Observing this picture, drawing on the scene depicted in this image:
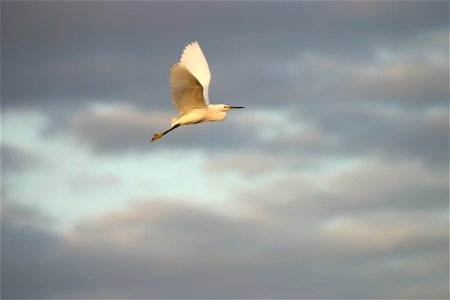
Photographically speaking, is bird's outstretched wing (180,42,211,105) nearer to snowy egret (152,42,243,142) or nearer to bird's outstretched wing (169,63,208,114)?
snowy egret (152,42,243,142)

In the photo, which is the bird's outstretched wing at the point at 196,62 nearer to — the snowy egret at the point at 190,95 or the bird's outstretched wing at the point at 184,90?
the snowy egret at the point at 190,95

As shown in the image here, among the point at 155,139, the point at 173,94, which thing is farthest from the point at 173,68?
the point at 155,139

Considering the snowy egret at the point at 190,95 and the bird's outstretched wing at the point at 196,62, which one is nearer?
the snowy egret at the point at 190,95

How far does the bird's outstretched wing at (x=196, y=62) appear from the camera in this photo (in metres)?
43.5

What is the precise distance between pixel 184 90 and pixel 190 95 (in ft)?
1.35

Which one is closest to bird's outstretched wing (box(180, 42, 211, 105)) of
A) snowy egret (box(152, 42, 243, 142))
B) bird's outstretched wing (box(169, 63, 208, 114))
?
snowy egret (box(152, 42, 243, 142))

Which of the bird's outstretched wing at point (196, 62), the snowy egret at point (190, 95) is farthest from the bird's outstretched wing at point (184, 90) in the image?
the bird's outstretched wing at point (196, 62)

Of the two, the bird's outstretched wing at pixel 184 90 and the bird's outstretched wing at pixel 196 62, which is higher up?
the bird's outstretched wing at pixel 196 62

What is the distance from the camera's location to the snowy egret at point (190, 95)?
38.5 m

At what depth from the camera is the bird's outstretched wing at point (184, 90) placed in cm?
3828

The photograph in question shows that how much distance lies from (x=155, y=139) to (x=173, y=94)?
310 centimetres

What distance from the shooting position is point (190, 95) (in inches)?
1558

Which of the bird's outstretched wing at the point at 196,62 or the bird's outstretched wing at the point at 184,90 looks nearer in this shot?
the bird's outstretched wing at the point at 184,90

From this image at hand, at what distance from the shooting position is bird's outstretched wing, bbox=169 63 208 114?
3828 centimetres
